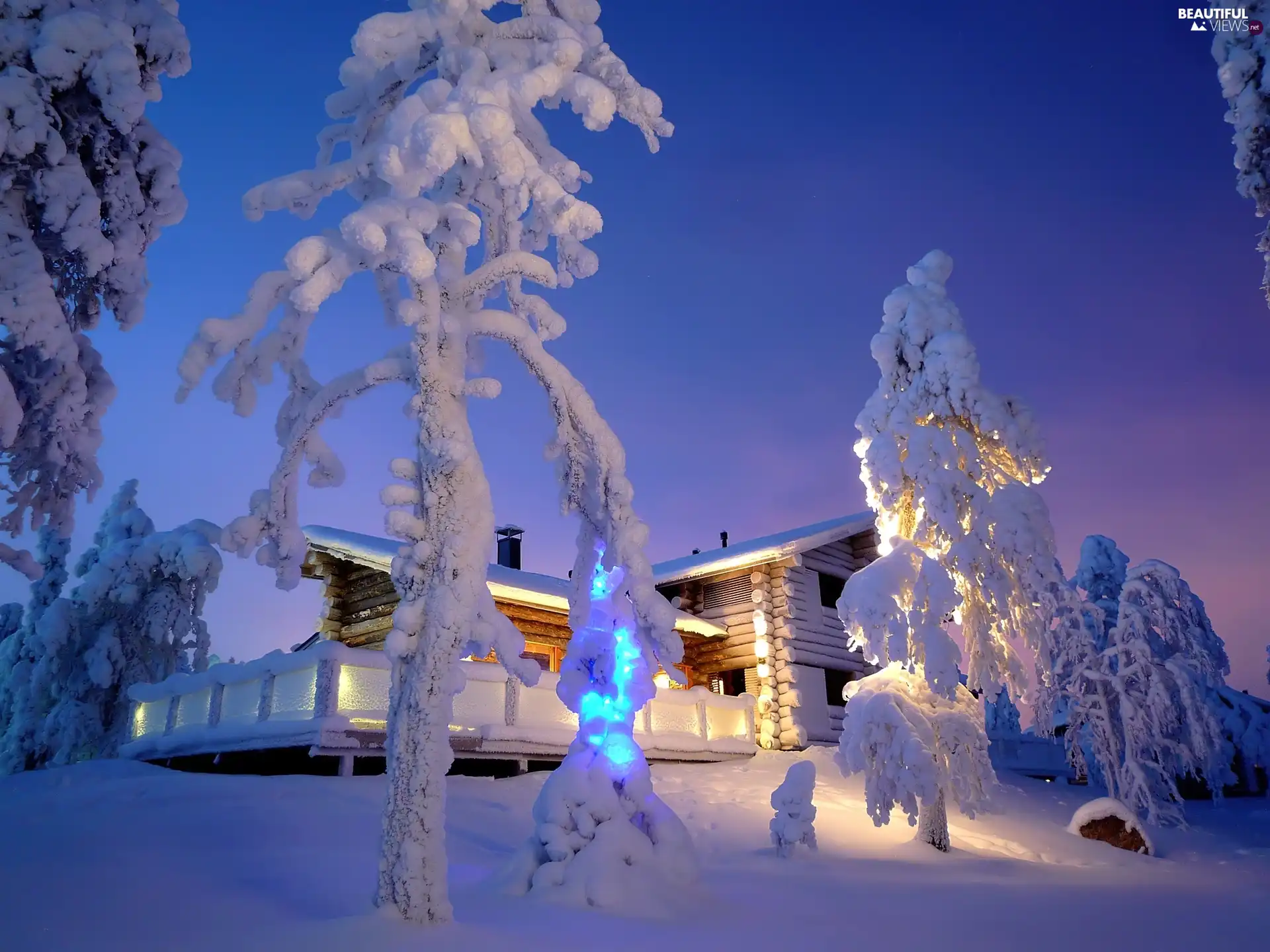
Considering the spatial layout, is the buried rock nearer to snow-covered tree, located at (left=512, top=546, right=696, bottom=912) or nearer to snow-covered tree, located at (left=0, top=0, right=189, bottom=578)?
snow-covered tree, located at (left=512, top=546, right=696, bottom=912)

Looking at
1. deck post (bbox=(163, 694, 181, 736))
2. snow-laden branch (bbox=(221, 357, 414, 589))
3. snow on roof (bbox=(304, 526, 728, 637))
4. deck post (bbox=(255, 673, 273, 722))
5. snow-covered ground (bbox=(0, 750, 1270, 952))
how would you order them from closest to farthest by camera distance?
snow-covered ground (bbox=(0, 750, 1270, 952))
snow-laden branch (bbox=(221, 357, 414, 589))
deck post (bbox=(255, 673, 273, 722))
deck post (bbox=(163, 694, 181, 736))
snow on roof (bbox=(304, 526, 728, 637))

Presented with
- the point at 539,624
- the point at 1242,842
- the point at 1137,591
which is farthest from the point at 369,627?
the point at 1242,842

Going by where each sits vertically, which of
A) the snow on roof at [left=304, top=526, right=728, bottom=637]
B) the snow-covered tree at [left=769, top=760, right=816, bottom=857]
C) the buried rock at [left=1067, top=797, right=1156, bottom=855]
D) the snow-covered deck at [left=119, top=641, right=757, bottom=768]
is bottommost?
the buried rock at [left=1067, top=797, right=1156, bottom=855]

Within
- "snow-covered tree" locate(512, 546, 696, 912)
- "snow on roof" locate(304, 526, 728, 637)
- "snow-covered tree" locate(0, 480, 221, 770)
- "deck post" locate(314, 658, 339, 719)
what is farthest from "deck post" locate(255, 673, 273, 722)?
"snow-covered tree" locate(512, 546, 696, 912)

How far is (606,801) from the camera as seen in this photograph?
28.6 ft

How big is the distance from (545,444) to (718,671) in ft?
53.0

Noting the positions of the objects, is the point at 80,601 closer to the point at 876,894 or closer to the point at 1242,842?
the point at 876,894

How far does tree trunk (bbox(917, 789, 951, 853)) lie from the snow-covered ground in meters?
0.29

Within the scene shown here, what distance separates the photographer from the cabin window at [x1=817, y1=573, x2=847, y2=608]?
24.5m

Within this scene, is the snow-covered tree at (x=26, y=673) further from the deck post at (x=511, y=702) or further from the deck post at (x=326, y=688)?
the deck post at (x=511, y=702)

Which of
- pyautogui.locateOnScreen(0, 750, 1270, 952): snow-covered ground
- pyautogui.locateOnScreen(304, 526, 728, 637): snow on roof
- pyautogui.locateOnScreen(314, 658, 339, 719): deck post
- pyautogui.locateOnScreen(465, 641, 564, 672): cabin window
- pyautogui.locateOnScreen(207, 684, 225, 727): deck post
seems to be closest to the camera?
pyautogui.locateOnScreen(0, 750, 1270, 952): snow-covered ground

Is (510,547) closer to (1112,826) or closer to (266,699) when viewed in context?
(266,699)

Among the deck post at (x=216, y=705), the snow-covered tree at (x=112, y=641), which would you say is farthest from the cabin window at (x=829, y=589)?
the snow-covered tree at (x=112, y=641)

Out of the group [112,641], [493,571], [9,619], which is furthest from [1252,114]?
[9,619]
